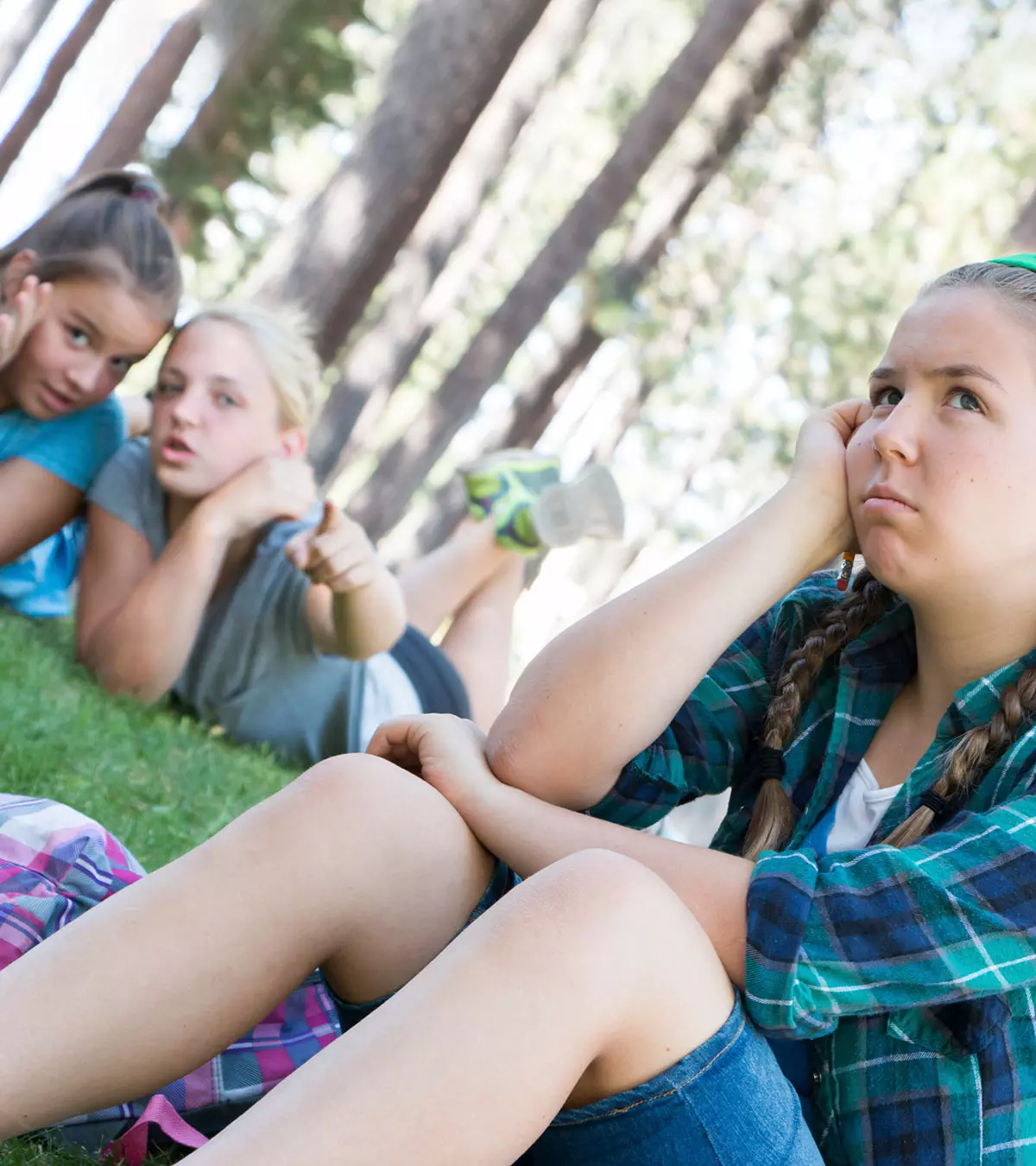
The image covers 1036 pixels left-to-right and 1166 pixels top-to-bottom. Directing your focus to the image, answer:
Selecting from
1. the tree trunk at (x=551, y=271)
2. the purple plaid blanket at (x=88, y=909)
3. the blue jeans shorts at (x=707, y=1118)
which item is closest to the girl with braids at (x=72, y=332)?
the purple plaid blanket at (x=88, y=909)

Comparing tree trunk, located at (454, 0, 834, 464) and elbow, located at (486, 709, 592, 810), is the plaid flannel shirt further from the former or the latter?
tree trunk, located at (454, 0, 834, 464)

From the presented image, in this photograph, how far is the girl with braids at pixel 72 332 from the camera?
11.6 ft

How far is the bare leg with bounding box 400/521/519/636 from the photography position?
4.55 metres

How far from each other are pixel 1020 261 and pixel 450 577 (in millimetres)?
2985

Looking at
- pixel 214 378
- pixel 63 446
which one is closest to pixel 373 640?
pixel 214 378

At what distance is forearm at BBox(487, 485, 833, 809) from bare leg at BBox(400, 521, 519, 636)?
2.84 m

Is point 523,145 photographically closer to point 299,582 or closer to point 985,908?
point 299,582

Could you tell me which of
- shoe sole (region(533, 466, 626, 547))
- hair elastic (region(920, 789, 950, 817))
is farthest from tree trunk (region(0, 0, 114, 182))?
hair elastic (region(920, 789, 950, 817))

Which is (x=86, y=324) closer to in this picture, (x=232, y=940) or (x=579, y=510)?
(x=579, y=510)

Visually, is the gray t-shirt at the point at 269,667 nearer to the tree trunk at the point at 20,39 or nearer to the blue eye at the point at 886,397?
the blue eye at the point at 886,397

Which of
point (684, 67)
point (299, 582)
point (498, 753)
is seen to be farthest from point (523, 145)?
point (498, 753)

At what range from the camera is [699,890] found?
4.68 feet

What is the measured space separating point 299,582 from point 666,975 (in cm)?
276

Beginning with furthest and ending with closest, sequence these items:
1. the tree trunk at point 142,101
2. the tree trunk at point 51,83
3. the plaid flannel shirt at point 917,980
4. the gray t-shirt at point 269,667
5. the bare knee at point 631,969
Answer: the tree trunk at point 51,83 < the tree trunk at point 142,101 < the gray t-shirt at point 269,667 < the plaid flannel shirt at point 917,980 < the bare knee at point 631,969
